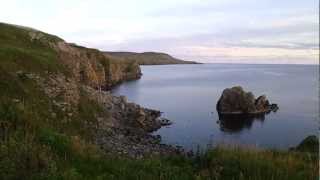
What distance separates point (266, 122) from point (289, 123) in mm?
3492

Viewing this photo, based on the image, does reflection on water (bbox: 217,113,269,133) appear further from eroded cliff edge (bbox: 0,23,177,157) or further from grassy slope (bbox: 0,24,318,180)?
grassy slope (bbox: 0,24,318,180)

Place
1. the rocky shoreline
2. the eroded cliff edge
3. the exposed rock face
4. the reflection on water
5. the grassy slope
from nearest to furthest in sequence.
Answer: the grassy slope, the eroded cliff edge, the rocky shoreline, the reflection on water, the exposed rock face

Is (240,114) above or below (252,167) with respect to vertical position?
below

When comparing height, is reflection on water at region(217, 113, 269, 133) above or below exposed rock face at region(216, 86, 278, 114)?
below

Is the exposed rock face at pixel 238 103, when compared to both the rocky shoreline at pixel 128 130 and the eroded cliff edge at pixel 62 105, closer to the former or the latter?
the rocky shoreline at pixel 128 130

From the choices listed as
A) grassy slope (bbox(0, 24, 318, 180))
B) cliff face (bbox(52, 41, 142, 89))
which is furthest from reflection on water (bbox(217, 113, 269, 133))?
grassy slope (bbox(0, 24, 318, 180))

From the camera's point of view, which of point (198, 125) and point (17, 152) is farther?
point (198, 125)

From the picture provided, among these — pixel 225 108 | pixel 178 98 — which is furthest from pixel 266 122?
pixel 178 98

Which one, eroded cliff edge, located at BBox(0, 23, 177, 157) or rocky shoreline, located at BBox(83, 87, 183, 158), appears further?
rocky shoreline, located at BBox(83, 87, 183, 158)

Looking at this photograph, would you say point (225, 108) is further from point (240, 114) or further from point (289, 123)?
point (289, 123)

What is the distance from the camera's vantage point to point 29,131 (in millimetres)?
13992

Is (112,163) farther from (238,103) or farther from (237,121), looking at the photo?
(238,103)

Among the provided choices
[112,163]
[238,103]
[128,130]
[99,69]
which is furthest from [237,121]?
[99,69]

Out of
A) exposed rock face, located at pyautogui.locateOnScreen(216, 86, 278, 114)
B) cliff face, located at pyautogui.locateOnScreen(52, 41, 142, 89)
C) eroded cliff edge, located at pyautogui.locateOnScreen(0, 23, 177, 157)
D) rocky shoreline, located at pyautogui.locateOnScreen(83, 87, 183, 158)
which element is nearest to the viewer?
eroded cliff edge, located at pyautogui.locateOnScreen(0, 23, 177, 157)
